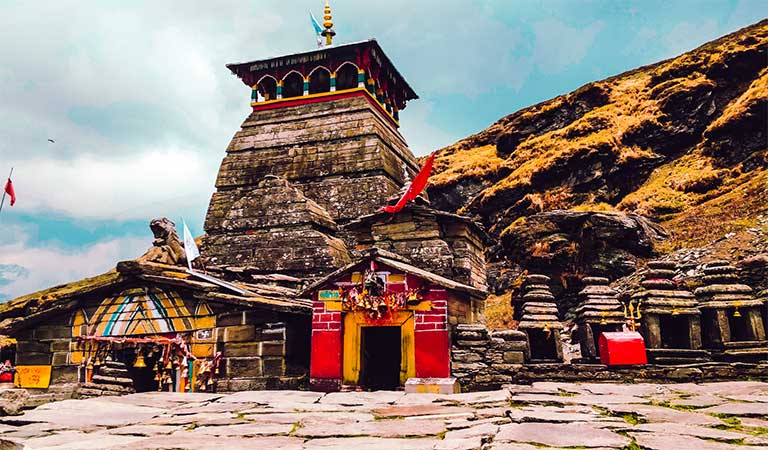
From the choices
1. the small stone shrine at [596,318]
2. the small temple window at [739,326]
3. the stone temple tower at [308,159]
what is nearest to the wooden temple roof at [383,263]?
the small stone shrine at [596,318]

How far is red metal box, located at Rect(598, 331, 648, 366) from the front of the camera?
10.1 m

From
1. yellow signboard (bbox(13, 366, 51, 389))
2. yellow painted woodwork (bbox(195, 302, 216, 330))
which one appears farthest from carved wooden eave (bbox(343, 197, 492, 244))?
yellow signboard (bbox(13, 366, 51, 389))

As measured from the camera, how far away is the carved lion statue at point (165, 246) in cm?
1389

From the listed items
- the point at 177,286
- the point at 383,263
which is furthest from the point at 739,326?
the point at 177,286

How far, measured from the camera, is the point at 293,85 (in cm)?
2836

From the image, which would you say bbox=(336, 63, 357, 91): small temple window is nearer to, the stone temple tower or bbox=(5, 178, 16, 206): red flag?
the stone temple tower

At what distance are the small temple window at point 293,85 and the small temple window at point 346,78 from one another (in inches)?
74.2

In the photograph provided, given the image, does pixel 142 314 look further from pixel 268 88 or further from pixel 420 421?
pixel 268 88

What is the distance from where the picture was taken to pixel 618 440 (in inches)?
181

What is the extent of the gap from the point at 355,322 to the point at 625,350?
5195 millimetres

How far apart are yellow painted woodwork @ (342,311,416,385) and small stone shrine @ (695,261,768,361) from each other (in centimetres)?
551

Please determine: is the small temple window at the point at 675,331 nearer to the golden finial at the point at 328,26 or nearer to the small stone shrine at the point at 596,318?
the small stone shrine at the point at 596,318

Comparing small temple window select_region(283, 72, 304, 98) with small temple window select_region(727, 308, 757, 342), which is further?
small temple window select_region(283, 72, 304, 98)

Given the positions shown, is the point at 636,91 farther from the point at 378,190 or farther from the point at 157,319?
the point at 157,319
